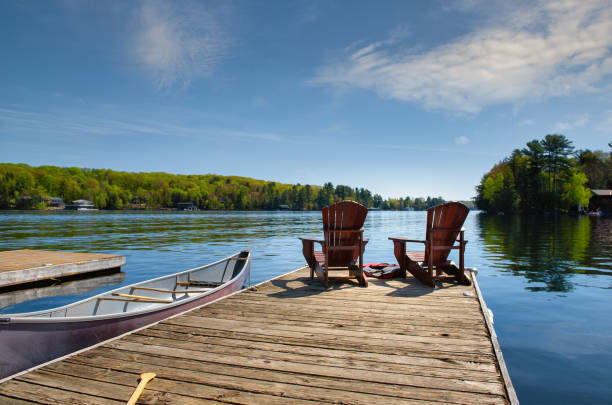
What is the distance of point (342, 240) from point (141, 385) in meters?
4.05

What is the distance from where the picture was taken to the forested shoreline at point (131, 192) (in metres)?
110

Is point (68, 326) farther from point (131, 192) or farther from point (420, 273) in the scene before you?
point (131, 192)

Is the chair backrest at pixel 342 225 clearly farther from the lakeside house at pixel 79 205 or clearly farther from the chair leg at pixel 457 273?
the lakeside house at pixel 79 205

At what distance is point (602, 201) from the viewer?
217ft

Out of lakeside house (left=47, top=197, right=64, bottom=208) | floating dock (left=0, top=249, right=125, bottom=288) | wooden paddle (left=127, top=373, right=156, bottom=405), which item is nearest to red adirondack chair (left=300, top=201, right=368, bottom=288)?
wooden paddle (left=127, top=373, right=156, bottom=405)

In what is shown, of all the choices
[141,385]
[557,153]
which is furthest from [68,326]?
[557,153]

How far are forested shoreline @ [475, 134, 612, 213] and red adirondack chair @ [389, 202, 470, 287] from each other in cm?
6817

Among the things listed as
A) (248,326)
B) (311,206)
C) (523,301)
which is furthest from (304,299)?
(311,206)

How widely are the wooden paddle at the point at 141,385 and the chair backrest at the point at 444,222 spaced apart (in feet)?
14.5

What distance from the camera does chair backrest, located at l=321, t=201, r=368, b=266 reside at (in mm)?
5652

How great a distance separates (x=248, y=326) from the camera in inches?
149

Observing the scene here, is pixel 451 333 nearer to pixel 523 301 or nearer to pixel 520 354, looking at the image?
pixel 520 354

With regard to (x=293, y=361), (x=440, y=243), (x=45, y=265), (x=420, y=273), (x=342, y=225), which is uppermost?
(x=342, y=225)

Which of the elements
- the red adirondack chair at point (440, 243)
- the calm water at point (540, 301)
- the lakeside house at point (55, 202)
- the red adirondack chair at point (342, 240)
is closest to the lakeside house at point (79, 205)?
the lakeside house at point (55, 202)
